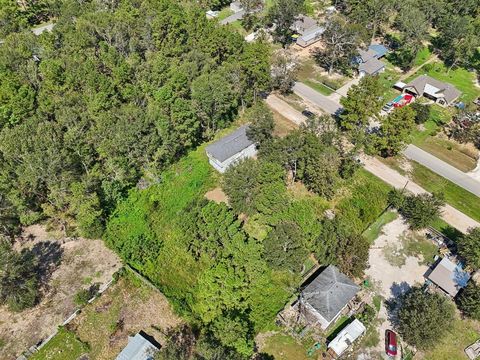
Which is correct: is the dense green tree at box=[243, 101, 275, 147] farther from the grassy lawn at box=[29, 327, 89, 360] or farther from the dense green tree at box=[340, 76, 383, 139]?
the grassy lawn at box=[29, 327, 89, 360]

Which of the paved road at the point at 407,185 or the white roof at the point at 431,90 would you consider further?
the white roof at the point at 431,90

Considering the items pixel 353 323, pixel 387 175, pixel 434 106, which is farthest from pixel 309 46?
Result: pixel 353 323

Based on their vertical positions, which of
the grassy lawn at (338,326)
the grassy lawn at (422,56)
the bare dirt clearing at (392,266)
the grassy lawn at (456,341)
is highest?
the grassy lawn at (422,56)

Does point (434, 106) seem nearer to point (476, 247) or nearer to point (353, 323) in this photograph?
point (476, 247)

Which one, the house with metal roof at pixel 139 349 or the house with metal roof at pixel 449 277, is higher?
the house with metal roof at pixel 139 349

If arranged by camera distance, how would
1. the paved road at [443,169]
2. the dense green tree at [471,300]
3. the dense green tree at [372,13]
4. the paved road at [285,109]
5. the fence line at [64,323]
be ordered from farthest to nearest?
the dense green tree at [372,13] → the paved road at [285,109] → the paved road at [443,169] → the dense green tree at [471,300] → the fence line at [64,323]

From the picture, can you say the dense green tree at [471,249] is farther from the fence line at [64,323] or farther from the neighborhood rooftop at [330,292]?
the fence line at [64,323]

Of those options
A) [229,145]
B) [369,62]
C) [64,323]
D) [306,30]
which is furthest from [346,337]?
[306,30]

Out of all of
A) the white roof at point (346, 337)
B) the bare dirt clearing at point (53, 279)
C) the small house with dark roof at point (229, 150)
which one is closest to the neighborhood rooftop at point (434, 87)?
the small house with dark roof at point (229, 150)
